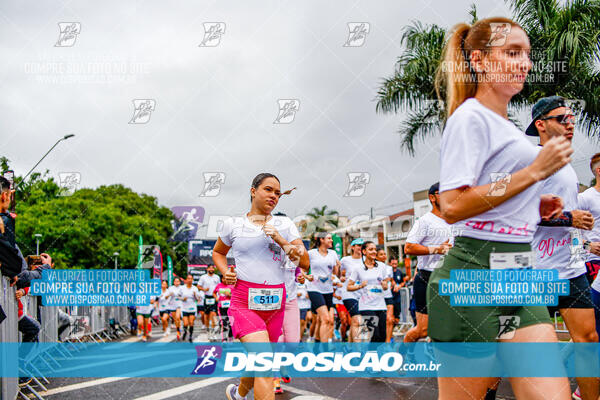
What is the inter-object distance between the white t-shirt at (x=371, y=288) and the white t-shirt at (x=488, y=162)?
7.35 meters

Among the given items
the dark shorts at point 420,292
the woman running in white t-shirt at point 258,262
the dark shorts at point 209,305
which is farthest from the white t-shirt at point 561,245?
the dark shorts at point 209,305

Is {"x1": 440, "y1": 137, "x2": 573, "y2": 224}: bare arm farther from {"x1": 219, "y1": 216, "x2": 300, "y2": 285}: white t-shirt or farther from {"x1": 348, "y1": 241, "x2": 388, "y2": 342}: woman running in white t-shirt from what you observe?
{"x1": 348, "y1": 241, "x2": 388, "y2": 342}: woman running in white t-shirt

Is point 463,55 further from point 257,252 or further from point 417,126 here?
point 417,126

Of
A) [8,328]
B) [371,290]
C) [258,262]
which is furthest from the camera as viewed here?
[371,290]

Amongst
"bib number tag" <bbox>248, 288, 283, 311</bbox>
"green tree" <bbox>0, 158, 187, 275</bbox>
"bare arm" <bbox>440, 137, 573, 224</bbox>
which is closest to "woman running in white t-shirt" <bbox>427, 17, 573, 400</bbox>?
"bare arm" <bbox>440, 137, 573, 224</bbox>

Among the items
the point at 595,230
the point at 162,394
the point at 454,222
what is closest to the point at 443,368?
the point at 454,222

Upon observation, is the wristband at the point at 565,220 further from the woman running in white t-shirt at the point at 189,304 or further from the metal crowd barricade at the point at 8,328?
the woman running in white t-shirt at the point at 189,304

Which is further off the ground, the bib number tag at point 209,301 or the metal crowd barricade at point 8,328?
the metal crowd barricade at point 8,328

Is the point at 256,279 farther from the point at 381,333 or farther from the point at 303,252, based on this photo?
the point at 381,333

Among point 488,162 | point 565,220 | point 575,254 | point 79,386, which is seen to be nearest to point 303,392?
point 79,386

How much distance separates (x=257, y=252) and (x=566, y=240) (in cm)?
245

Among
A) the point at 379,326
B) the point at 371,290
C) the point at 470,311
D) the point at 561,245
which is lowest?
the point at 379,326

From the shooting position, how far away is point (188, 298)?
17.5 metres

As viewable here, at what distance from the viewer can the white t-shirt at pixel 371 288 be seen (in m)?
9.21
